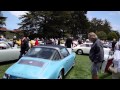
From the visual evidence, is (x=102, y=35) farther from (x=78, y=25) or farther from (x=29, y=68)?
(x=29, y=68)

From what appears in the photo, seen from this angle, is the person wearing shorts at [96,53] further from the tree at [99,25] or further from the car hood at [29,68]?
the car hood at [29,68]

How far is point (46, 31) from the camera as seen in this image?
5.69 metres

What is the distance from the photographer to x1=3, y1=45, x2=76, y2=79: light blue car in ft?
16.6

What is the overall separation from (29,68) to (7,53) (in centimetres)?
276

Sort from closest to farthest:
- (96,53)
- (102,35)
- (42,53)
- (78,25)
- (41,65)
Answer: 1. (41,65)
2. (96,53)
3. (102,35)
4. (78,25)
5. (42,53)

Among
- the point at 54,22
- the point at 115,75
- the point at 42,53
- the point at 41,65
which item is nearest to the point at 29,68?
the point at 41,65

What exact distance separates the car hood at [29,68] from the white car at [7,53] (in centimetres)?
193

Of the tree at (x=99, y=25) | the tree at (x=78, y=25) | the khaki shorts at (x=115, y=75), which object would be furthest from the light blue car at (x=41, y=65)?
the khaki shorts at (x=115, y=75)

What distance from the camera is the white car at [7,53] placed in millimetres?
7574

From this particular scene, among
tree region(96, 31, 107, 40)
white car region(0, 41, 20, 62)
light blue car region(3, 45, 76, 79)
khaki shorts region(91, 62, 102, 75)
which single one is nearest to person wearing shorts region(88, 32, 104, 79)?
khaki shorts region(91, 62, 102, 75)

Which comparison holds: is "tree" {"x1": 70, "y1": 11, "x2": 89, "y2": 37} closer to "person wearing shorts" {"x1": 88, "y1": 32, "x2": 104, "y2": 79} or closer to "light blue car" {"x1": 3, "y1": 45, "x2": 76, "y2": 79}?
"person wearing shorts" {"x1": 88, "y1": 32, "x2": 104, "y2": 79}

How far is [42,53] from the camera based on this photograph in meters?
5.97

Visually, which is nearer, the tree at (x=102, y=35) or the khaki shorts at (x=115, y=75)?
the khaki shorts at (x=115, y=75)
